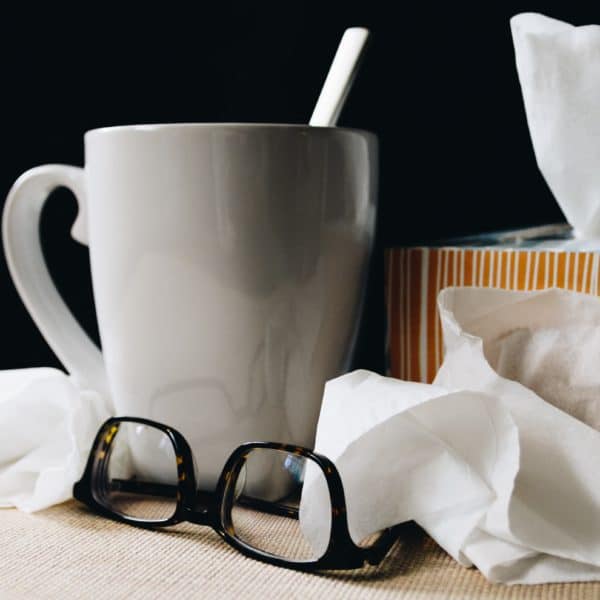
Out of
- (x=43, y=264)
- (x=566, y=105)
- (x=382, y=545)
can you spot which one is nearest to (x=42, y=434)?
(x=43, y=264)

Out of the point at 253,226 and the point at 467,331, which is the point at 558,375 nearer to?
the point at 467,331

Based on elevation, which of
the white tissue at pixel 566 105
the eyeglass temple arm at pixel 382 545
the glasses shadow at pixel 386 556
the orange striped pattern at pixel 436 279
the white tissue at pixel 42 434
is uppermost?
the white tissue at pixel 566 105

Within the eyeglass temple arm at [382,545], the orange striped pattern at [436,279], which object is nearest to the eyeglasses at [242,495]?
the eyeglass temple arm at [382,545]

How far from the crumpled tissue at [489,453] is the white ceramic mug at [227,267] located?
6 centimetres

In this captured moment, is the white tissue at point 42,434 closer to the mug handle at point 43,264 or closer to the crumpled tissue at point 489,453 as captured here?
the mug handle at point 43,264

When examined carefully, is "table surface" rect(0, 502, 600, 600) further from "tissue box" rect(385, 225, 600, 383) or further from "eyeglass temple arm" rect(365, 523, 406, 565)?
"tissue box" rect(385, 225, 600, 383)

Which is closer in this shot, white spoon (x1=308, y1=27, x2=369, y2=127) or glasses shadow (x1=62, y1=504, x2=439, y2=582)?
glasses shadow (x1=62, y1=504, x2=439, y2=582)

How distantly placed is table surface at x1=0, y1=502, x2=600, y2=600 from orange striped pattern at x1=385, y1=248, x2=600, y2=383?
A: 4.7 inches

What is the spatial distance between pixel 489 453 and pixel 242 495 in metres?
0.13

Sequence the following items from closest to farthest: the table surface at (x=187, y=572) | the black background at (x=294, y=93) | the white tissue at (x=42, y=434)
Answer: the table surface at (x=187, y=572) < the white tissue at (x=42, y=434) < the black background at (x=294, y=93)

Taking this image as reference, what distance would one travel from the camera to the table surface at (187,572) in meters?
0.31

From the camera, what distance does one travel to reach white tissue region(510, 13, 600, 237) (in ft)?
1.33

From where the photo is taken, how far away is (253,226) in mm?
400

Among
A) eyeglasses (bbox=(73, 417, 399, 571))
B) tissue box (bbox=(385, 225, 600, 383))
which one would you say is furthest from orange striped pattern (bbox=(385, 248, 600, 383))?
eyeglasses (bbox=(73, 417, 399, 571))
